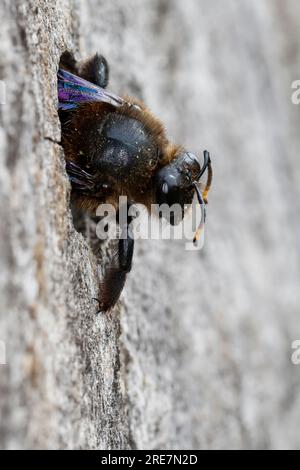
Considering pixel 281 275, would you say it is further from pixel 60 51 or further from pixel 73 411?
pixel 73 411

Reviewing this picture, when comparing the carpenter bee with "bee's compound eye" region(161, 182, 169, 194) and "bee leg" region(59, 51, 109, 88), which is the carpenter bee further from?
"bee leg" region(59, 51, 109, 88)

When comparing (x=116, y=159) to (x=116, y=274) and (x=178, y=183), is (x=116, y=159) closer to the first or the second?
(x=178, y=183)

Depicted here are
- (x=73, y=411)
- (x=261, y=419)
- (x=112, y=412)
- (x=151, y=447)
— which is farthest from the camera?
(x=261, y=419)

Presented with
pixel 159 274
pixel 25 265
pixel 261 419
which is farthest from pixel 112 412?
pixel 261 419

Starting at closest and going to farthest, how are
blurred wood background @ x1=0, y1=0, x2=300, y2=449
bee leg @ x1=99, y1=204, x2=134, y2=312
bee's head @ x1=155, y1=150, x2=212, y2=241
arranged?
blurred wood background @ x1=0, y1=0, x2=300, y2=449 → bee leg @ x1=99, y1=204, x2=134, y2=312 → bee's head @ x1=155, y1=150, x2=212, y2=241

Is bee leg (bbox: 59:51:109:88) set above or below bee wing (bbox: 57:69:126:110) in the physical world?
above

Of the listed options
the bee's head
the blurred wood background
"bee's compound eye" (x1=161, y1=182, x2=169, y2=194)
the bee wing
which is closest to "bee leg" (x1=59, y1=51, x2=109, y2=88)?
the blurred wood background

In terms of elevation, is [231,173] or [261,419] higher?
[231,173]
